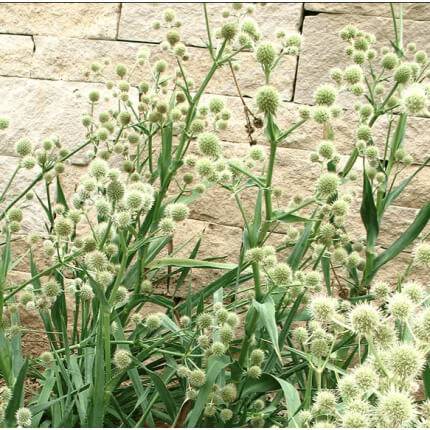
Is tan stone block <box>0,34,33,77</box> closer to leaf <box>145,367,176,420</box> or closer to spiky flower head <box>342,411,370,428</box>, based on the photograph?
leaf <box>145,367,176,420</box>

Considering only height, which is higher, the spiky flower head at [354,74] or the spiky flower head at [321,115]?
the spiky flower head at [354,74]

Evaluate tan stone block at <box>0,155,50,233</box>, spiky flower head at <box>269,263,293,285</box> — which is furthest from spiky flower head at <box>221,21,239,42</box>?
tan stone block at <box>0,155,50,233</box>

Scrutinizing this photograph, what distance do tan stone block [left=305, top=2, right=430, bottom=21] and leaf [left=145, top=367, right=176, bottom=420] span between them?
134cm

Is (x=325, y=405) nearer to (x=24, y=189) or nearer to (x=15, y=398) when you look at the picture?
(x=15, y=398)

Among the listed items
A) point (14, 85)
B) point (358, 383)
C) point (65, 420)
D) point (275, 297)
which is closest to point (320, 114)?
point (275, 297)

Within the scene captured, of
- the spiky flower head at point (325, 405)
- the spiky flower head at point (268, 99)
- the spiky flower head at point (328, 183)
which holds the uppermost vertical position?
the spiky flower head at point (268, 99)

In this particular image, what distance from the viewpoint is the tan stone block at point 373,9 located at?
1.75 m

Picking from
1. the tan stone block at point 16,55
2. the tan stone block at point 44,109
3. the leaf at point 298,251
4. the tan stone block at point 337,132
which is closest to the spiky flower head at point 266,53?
the leaf at point 298,251

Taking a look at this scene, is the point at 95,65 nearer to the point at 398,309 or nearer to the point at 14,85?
the point at 14,85

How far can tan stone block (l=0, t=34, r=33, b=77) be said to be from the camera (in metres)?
1.96

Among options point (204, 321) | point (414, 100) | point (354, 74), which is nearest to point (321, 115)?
point (414, 100)

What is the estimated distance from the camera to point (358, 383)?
53cm

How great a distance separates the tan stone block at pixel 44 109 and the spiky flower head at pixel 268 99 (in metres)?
1.14

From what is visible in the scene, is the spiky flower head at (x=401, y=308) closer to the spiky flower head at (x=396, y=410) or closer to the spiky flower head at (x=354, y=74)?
the spiky flower head at (x=396, y=410)
